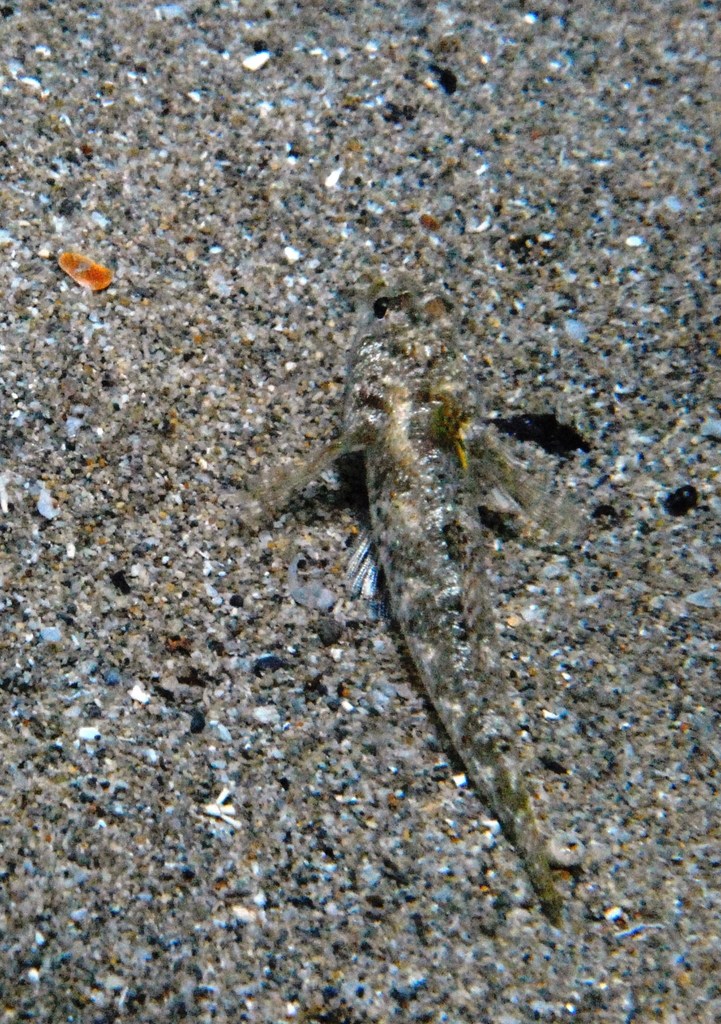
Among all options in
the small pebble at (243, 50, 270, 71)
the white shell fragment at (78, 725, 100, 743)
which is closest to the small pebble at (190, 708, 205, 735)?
the white shell fragment at (78, 725, 100, 743)

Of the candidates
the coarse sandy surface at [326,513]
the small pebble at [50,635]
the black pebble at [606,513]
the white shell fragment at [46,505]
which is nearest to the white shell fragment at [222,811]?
the coarse sandy surface at [326,513]

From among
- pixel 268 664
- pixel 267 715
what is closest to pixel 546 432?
pixel 268 664

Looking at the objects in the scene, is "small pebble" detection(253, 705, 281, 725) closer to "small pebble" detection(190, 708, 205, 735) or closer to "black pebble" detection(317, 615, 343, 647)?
"small pebble" detection(190, 708, 205, 735)

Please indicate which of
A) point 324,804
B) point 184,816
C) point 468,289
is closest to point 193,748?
point 184,816

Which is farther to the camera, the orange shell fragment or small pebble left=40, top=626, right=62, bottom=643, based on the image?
the orange shell fragment

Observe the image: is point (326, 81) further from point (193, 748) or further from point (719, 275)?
point (193, 748)

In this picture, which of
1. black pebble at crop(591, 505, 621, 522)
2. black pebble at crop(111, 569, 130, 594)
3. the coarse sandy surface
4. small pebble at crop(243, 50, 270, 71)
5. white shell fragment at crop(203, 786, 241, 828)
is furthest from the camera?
small pebble at crop(243, 50, 270, 71)

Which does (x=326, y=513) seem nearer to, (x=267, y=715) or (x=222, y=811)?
(x=267, y=715)
